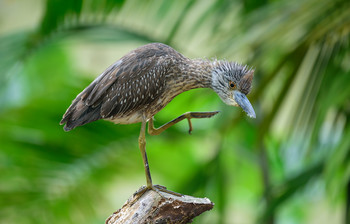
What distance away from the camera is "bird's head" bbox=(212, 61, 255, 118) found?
7.16ft

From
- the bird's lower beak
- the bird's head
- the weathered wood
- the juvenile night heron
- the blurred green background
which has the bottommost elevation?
the weathered wood

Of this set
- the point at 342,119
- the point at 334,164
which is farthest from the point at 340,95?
the point at 342,119

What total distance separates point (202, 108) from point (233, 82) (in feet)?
9.71

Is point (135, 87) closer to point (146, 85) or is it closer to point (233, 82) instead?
point (146, 85)

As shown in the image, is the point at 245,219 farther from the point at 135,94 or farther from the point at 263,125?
the point at 135,94

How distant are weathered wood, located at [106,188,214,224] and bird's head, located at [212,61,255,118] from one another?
486 millimetres

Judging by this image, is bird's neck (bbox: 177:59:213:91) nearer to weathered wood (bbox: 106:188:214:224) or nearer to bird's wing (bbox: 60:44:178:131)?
bird's wing (bbox: 60:44:178:131)

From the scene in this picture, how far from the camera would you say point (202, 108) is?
204 inches

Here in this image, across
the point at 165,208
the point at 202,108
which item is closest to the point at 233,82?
the point at 165,208

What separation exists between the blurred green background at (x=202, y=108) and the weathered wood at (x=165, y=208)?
1.34m

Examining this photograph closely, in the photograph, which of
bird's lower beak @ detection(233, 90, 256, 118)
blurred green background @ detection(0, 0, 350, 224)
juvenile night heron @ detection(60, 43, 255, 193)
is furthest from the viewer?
blurred green background @ detection(0, 0, 350, 224)

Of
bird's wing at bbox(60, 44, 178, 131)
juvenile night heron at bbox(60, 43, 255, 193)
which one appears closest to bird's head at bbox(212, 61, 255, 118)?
juvenile night heron at bbox(60, 43, 255, 193)

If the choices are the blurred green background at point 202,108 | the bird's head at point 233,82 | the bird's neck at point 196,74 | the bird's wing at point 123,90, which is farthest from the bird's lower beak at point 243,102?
the blurred green background at point 202,108

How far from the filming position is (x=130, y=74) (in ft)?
7.68
